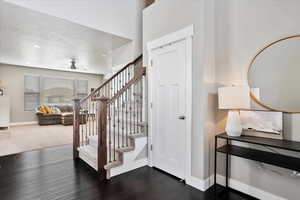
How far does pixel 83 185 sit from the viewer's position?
2303 mm

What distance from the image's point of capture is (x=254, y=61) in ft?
6.67

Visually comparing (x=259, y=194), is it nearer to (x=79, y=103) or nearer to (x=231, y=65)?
(x=231, y=65)

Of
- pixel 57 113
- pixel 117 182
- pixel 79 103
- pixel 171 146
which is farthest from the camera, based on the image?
pixel 57 113

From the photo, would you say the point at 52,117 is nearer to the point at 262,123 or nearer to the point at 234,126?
the point at 234,126

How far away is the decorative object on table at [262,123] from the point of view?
1.83 meters

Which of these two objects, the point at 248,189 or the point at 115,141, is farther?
the point at 115,141

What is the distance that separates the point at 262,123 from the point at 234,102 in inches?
19.5

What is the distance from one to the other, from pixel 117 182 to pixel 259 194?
1920mm

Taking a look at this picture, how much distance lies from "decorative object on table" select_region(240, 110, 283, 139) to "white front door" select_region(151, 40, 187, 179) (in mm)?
826

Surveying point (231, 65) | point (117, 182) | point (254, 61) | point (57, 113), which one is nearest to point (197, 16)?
point (231, 65)

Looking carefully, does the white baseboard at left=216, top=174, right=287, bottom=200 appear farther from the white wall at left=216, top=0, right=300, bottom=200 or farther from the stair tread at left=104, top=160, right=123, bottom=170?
the stair tread at left=104, top=160, right=123, bottom=170

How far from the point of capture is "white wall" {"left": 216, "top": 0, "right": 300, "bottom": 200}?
5.83ft

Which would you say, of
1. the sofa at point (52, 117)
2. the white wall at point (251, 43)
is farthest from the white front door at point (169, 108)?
the sofa at point (52, 117)

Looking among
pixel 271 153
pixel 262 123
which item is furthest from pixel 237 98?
pixel 271 153
